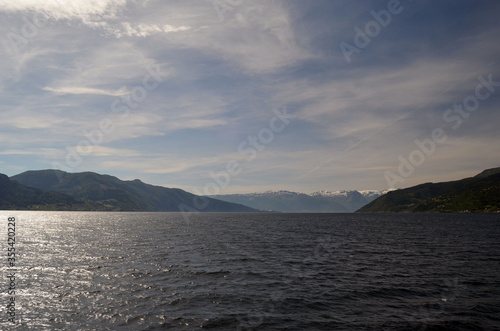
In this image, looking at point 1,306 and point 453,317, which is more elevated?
point 1,306

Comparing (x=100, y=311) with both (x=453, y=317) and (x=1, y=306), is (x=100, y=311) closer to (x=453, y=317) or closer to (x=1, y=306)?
(x=1, y=306)

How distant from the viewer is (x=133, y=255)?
59.8m

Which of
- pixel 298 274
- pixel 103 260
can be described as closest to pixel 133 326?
pixel 298 274

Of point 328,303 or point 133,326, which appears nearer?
point 133,326

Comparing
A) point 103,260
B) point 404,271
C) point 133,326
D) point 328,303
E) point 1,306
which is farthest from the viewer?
point 103,260

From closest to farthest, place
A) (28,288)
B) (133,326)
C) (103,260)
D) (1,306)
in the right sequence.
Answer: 1. (133,326)
2. (1,306)
3. (28,288)
4. (103,260)

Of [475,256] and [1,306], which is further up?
[1,306]

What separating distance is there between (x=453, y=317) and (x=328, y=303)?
11.9 metres

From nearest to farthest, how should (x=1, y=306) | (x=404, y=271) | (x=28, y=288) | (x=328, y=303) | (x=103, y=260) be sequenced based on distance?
(x=1, y=306) < (x=328, y=303) < (x=28, y=288) < (x=404, y=271) < (x=103, y=260)

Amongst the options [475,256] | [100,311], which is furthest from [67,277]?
[475,256]

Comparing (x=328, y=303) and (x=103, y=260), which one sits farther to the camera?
(x=103, y=260)

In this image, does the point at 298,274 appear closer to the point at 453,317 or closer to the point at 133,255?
the point at 453,317

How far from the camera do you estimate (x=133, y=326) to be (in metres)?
24.6

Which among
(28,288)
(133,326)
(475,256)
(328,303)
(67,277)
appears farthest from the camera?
(475,256)
